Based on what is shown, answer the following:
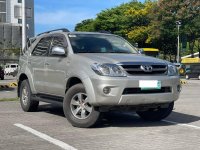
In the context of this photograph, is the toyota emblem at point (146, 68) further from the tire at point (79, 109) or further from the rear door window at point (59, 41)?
the rear door window at point (59, 41)

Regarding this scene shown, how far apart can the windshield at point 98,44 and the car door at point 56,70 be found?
241mm

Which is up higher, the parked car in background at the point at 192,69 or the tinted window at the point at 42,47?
the tinted window at the point at 42,47

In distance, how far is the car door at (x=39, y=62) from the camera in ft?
32.0

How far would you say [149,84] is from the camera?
796 cm

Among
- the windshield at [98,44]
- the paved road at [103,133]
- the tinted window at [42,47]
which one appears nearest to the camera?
the paved road at [103,133]

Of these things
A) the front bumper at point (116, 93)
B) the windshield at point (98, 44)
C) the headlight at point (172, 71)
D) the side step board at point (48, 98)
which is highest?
the windshield at point (98, 44)

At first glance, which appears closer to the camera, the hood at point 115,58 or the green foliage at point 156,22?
the hood at point 115,58

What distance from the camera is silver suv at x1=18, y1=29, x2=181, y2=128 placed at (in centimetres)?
782

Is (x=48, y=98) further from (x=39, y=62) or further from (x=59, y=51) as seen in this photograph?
(x=59, y=51)

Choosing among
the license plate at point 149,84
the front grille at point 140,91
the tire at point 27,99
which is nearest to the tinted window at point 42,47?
the tire at point 27,99

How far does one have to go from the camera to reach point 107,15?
6494 cm

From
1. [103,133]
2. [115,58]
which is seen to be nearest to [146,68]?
[115,58]

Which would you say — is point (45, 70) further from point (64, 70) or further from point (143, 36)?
point (143, 36)

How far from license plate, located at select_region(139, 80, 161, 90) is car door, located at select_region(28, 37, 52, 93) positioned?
258 centimetres
